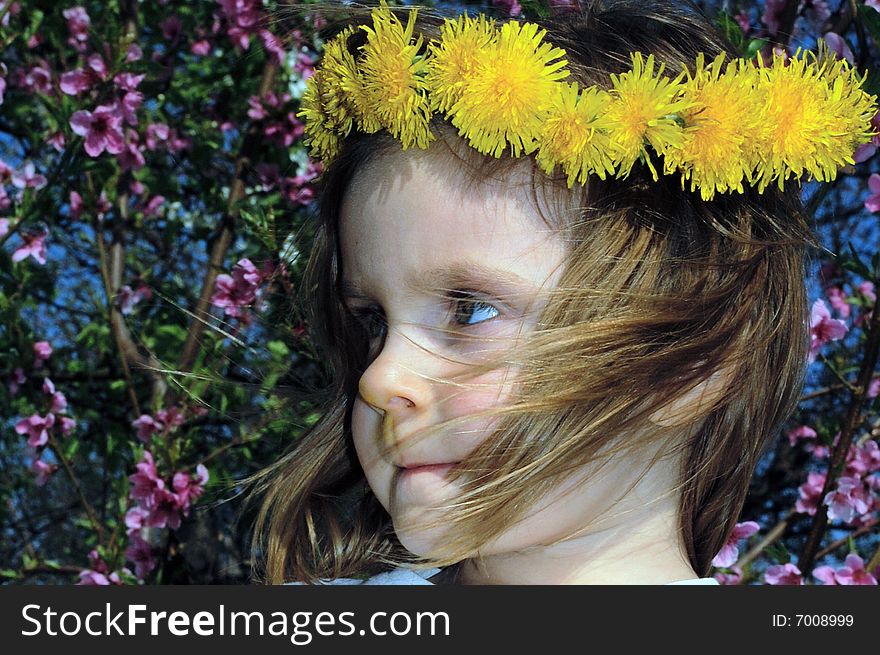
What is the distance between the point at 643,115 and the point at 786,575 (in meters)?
1.09

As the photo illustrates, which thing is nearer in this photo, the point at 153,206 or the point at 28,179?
the point at 28,179

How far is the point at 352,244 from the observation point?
1238 mm

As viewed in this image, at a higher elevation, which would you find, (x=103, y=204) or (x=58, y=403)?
(x=103, y=204)

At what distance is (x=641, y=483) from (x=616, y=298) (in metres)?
0.22

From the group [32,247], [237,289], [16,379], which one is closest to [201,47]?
[32,247]

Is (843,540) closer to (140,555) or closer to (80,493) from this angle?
(140,555)

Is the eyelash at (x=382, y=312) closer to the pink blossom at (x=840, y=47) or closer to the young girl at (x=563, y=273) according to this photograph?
the young girl at (x=563, y=273)

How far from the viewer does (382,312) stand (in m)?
1.26

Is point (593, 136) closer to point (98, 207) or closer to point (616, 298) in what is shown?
point (616, 298)

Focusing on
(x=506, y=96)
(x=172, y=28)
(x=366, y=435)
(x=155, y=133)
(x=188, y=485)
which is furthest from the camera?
(x=172, y=28)

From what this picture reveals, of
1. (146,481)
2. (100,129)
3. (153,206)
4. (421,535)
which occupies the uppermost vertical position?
(153,206)

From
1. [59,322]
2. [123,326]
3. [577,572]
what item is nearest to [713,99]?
[577,572]

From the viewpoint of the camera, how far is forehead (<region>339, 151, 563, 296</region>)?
44.1 inches

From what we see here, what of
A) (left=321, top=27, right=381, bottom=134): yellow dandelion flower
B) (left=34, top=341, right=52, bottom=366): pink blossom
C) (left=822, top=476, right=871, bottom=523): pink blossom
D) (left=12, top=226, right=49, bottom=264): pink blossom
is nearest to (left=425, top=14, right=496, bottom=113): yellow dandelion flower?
(left=321, top=27, right=381, bottom=134): yellow dandelion flower
